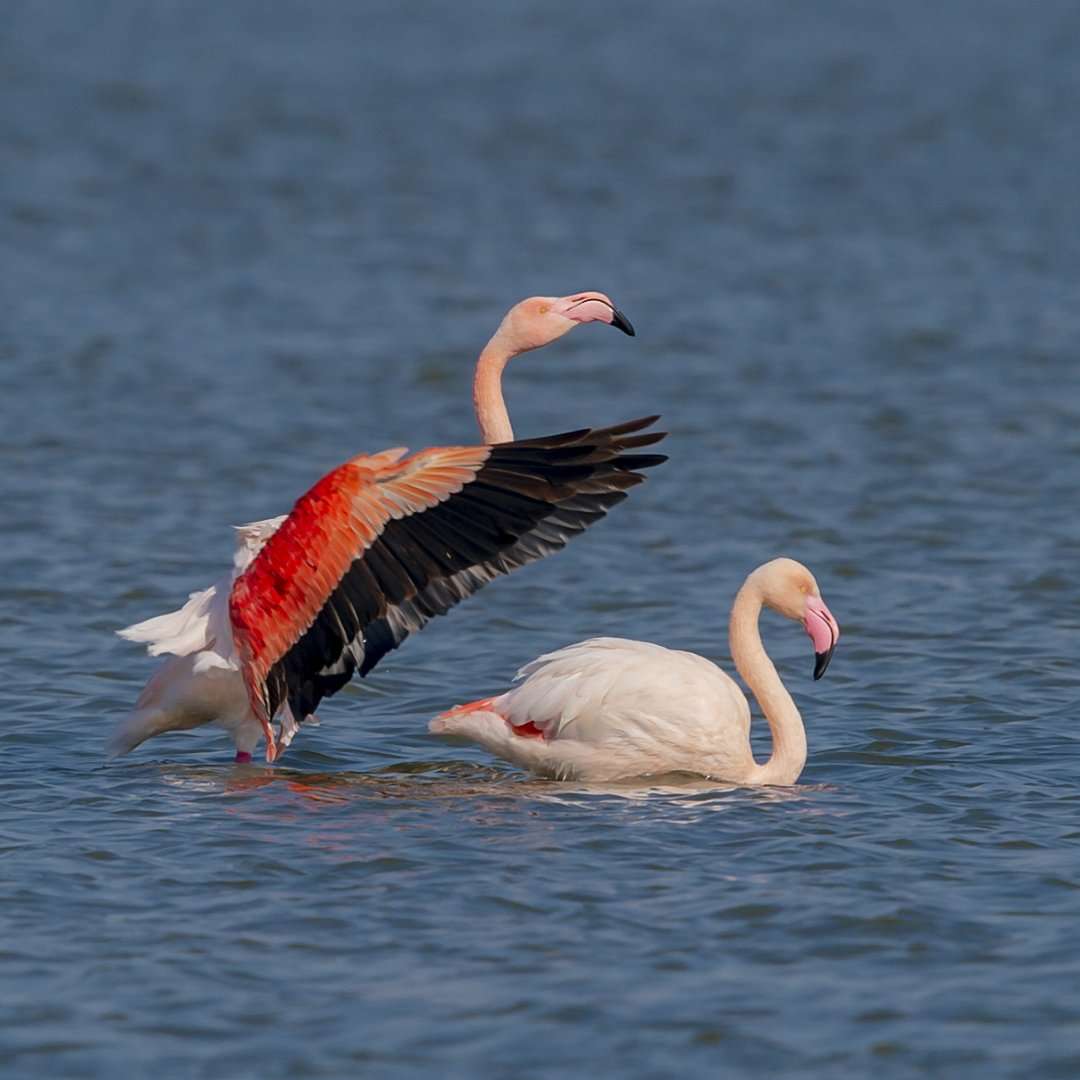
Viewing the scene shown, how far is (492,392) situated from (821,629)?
4.65 ft

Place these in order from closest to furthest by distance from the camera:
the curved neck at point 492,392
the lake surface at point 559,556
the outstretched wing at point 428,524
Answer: the lake surface at point 559,556 < the outstretched wing at point 428,524 < the curved neck at point 492,392

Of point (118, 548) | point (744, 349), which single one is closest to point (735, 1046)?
point (118, 548)

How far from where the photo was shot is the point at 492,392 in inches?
304

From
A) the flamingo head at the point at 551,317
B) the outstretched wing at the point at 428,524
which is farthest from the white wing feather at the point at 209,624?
the flamingo head at the point at 551,317

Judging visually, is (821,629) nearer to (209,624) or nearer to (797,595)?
(797,595)

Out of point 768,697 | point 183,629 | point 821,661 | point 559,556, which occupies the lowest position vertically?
point 768,697

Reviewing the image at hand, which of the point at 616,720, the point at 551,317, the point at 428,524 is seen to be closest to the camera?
the point at 428,524

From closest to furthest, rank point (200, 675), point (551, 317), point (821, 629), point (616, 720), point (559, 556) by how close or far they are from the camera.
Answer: point (616, 720)
point (200, 675)
point (821, 629)
point (551, 317)
point (559, 556)

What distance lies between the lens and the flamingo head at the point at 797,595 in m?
7.55

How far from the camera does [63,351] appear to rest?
15.3 meters

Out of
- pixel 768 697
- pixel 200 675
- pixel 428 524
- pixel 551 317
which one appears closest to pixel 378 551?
pixel 428 524

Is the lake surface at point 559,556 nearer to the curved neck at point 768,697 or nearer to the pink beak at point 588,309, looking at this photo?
the curved neck at point 768,697

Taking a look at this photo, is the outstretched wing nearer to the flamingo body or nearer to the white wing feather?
the white wing feather

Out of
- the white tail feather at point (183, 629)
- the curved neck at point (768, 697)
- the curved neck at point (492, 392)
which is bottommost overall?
the curved neck at point (768, 697)
